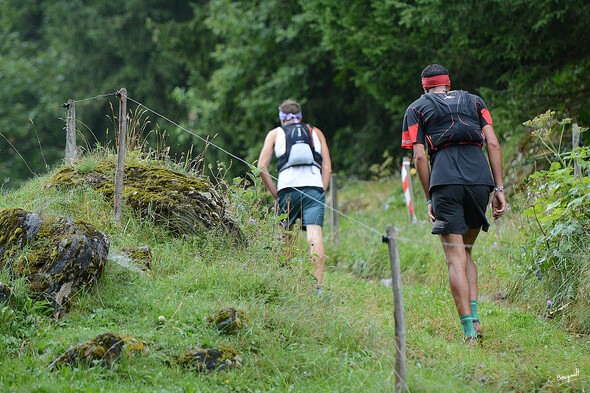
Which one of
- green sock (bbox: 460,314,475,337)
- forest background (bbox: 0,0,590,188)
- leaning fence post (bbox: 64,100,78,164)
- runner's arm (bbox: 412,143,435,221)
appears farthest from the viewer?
forest background (bbox: 0,0,590,188)

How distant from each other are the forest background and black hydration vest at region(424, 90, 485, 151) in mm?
3117

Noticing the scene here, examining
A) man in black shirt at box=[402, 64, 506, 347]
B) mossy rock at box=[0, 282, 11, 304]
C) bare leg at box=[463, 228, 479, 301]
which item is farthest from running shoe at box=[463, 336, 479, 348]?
mossy rock at box=[0, 282, 11, 304]

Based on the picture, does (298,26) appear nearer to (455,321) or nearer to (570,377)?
(455,321)

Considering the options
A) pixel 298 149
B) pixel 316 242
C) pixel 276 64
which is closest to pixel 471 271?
pixel 316 242

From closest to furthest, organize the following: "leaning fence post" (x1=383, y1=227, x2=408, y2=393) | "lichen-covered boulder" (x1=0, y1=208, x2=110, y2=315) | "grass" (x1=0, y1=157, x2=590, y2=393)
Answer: "leaning fence post" (x1=383, y1=227, x2=408, y2=393)
"grass" (x1=0, y1=157, x2=590, y2=393)
"lichen-covered boulder" (x1=0, y1=208, x2=110, y2=315)

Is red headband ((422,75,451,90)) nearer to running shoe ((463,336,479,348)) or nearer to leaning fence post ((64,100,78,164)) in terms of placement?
running shoe ((463,336,479,348))

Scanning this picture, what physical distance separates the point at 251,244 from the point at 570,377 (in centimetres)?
281

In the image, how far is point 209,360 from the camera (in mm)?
3980

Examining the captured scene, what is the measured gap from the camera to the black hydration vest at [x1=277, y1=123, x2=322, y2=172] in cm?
637

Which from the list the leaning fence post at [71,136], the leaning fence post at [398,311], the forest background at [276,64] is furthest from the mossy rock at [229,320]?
the leaning fence post at [71,136]

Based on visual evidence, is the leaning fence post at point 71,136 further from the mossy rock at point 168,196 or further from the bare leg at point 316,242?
the bare leg at point 316,242

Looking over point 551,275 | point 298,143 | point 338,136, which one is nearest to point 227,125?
point 338,136

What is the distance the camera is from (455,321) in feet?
18.2

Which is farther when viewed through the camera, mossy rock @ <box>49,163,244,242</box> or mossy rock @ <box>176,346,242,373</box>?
mossy rock @ <box>49,163,244,242</box>
